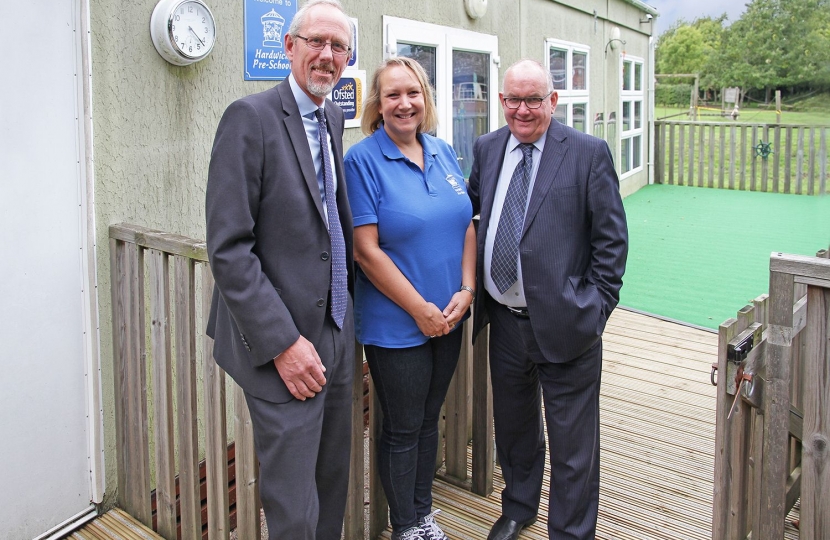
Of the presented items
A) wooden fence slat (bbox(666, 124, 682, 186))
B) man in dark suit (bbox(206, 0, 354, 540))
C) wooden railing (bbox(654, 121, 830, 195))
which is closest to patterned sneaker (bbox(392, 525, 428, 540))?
man in dark suit (bbox(206, 0, 354, 540))

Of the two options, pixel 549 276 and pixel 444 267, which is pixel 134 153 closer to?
pixel 444 267

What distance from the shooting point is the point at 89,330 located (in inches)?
112

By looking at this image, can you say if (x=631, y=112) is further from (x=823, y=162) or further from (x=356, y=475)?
(x=823, y=162)

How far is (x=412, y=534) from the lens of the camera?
2.74m

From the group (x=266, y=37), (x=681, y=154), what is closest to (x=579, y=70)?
(x=681, y=154)

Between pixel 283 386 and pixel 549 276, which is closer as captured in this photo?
pixel 283 386

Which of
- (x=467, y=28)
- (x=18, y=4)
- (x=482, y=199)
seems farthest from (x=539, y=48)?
(x=18, y=4)

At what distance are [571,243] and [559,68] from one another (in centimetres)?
671

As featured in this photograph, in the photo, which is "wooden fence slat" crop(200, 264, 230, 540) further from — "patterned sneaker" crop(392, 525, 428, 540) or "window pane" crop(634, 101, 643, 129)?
"window pane" crop(634, 101, 643, 129)

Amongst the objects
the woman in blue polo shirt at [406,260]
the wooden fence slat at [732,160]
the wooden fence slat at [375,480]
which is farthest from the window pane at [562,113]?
the wooden fence slat at [375,480]

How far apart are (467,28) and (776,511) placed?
177 inches

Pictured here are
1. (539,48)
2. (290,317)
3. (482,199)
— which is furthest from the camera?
(539,48)

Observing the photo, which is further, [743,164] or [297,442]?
[743,164]

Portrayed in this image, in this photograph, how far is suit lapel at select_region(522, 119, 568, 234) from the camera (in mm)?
2479
